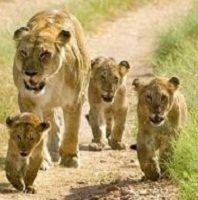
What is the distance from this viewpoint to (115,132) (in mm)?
11688

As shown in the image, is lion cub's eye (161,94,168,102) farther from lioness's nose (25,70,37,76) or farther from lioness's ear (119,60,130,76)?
lioness's ear (119,60,130,76)

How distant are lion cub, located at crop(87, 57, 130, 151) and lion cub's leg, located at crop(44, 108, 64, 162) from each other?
20.8 inches

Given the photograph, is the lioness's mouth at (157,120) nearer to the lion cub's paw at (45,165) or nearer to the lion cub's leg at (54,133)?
the lion cub's paw at (45,165)

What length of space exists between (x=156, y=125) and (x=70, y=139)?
1967 millimetres

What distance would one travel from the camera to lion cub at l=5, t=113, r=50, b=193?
8.92 metres

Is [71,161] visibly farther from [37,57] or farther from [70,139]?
[37,57]

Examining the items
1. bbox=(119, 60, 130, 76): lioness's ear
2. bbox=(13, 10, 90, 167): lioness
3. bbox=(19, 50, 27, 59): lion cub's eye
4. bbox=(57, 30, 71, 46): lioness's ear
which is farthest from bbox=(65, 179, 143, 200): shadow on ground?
bbox=(119, 60, 130, 76): lioness's ear

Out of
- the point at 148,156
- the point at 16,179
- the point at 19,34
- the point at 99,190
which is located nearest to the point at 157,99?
the point at 148,156

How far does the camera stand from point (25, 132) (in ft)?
29.3

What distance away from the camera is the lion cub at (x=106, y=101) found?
11578mm

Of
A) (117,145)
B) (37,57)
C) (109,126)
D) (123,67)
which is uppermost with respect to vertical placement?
(37,57)

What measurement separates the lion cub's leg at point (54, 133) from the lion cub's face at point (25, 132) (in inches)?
71.5

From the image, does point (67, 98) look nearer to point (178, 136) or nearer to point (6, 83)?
point (178, 136)

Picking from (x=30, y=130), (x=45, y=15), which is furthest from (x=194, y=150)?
(x=45, y=15)
